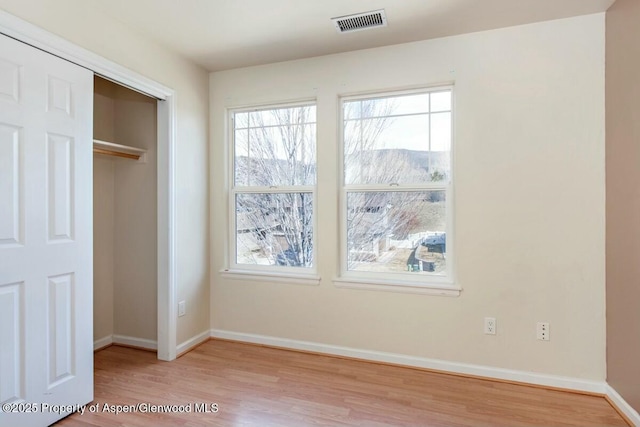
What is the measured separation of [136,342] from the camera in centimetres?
319

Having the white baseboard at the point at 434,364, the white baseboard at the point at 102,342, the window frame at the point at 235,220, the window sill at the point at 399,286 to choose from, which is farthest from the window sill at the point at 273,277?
the white baseboard at the point at 102,342

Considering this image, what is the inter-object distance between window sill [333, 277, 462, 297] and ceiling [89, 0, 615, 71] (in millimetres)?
1920

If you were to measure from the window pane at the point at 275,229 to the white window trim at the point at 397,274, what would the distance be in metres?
0.31

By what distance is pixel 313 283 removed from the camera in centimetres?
303

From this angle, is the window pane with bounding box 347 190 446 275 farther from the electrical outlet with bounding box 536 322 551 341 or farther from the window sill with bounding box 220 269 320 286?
the electrical outlet with bounding box 536 322 551 341

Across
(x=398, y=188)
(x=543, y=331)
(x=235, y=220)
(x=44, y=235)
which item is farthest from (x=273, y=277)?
(x=543, y=331)

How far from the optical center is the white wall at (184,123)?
2.24m

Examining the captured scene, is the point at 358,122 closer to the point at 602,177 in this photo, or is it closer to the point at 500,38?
the point at 500,38

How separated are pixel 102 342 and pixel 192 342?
84 centimetres

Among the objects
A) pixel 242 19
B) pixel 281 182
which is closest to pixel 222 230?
pixel 281 182

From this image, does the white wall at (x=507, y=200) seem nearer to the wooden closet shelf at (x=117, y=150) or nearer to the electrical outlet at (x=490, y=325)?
the electrical outlet at (x=490, y=325)

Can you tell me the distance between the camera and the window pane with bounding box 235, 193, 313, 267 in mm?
3127

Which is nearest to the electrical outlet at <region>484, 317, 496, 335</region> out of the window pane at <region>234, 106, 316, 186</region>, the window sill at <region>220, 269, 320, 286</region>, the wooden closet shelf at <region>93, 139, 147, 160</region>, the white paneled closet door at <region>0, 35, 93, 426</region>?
the window sill at <region>220, 269, 320, 286</region>

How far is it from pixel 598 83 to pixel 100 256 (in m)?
4.19
